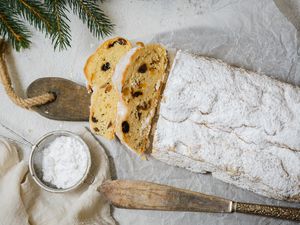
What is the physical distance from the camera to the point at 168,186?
8.65 feet

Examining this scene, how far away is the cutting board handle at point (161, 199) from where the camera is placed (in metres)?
2.59

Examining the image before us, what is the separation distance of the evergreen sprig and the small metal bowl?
0.53 meters

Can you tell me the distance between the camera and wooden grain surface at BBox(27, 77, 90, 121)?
8.99 ft

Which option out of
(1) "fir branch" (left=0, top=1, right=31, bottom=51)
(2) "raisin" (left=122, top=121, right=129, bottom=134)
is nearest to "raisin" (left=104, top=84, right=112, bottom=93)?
(2) "raisin" (left=122, top=121, right=129, bottom=134)

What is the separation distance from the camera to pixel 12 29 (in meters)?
2.60

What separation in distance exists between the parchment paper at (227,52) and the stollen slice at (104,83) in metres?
0.24

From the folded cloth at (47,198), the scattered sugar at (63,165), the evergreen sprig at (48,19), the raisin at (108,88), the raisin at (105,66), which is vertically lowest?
the folded cloth at (47,198)

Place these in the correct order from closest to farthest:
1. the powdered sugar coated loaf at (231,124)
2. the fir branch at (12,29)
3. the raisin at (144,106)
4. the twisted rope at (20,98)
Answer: the powdered sugar coated loaf at (231,124) < the raisin at (144,106) < the fir branch at (12,29) < the twisted rope at (20,98)

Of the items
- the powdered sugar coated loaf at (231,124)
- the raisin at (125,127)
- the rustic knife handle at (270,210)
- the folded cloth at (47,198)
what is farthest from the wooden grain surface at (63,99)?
the rustic knife handle at (270,210)

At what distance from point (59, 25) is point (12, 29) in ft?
0.91

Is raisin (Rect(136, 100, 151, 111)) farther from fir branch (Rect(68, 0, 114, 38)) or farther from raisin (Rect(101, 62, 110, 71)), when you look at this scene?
fir branch (Rect(68, 0, 114, 38))

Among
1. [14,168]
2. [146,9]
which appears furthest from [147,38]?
[14,168]

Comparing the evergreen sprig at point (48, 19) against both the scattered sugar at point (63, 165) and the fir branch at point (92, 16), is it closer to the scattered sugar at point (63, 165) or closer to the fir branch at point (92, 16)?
the fir branch at point (92, 16)

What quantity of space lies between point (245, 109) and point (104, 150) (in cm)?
92
